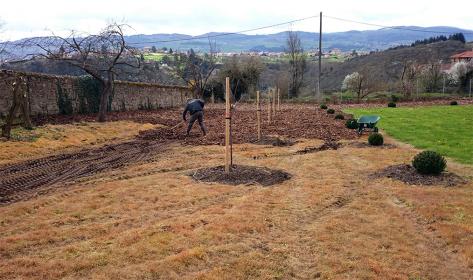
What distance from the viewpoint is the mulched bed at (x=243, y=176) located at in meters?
9.23

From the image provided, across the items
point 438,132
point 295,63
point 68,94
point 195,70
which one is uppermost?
point 295,63

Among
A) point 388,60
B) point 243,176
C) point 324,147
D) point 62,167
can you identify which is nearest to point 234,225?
point 243,176

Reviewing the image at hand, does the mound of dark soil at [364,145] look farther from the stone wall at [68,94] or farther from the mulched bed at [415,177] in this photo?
the stone wall at [68,94]

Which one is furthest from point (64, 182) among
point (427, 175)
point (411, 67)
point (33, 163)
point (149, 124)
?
point (411, 67)

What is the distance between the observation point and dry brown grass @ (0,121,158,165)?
1312 cm

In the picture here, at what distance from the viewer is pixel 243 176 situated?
9531 mm

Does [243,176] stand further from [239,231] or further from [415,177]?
[415,177]

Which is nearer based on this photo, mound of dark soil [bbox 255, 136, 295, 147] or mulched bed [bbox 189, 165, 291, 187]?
mulched bed [bbox 189, 165, 291, 187]

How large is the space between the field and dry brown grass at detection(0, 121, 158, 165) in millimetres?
1821

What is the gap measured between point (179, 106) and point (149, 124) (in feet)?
61.5

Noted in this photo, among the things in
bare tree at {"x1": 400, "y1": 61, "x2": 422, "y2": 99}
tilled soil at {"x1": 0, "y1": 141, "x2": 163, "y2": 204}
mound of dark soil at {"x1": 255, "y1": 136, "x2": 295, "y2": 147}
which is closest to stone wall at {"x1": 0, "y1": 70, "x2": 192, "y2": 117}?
tilled soil at {"x1": 0, "y1": 141, "x2": 163, "y2": 204}

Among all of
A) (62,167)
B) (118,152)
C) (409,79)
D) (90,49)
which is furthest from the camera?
(409,79)

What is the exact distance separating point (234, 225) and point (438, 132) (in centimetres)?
1379

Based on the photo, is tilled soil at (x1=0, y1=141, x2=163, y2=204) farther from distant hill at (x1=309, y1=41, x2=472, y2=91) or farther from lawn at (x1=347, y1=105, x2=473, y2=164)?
distant hill at (x1=309, y1=41, x2=472, y2=91)
